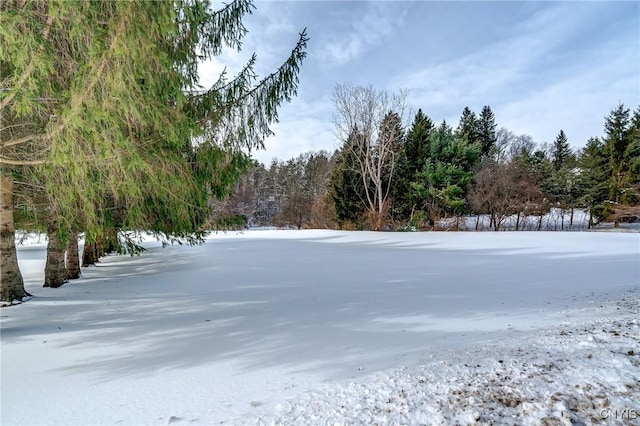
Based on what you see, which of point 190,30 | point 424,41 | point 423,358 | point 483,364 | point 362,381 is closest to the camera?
point 362,381

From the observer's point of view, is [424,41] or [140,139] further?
[424,41]

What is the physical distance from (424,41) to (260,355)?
377 inches

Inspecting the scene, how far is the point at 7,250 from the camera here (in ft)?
16.1

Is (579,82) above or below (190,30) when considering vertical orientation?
above

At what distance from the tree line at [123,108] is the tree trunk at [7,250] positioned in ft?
0.05

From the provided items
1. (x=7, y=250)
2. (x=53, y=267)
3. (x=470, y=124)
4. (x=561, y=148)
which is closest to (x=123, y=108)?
(x=7, y=250)

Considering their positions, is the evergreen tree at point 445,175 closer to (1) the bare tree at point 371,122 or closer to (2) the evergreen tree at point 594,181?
(1) the bare tree at point 371,122

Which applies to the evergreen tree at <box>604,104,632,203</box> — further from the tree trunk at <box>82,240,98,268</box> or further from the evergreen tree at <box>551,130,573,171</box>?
the tree trunk at <box>82,240,98,268</box>

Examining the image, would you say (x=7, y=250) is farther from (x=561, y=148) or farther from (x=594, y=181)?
(x=561, y=148)

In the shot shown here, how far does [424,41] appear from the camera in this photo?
912cm

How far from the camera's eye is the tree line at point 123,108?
2533mm

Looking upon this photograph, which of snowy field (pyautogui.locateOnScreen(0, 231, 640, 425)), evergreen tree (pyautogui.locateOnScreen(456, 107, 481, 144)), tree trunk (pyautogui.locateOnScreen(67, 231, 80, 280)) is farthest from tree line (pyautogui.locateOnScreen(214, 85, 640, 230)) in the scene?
snowy field (pyautogui.locateOnScreen(0, 231, 640, 425))

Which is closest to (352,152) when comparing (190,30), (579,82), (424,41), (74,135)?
(424,41)

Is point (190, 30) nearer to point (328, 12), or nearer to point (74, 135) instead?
point (74, 135)
